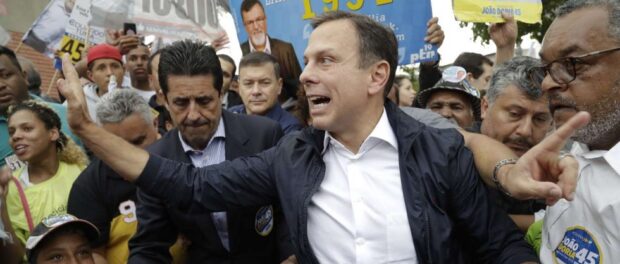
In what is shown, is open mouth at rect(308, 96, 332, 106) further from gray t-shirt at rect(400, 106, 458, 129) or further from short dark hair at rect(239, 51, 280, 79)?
short dark hair at rect(239, 51, 280, 79)

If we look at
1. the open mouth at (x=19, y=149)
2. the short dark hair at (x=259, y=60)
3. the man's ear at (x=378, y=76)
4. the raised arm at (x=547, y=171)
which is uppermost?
the man's ear at (x=378, y=76)

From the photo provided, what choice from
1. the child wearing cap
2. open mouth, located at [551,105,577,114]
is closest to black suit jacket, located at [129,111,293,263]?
the child wearing cap

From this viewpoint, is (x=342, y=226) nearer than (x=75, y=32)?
Yes

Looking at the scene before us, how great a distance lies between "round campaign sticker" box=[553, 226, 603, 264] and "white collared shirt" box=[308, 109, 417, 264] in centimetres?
51

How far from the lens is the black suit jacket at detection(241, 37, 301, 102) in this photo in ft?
18.1

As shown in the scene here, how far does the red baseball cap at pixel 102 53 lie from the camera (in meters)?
6.43

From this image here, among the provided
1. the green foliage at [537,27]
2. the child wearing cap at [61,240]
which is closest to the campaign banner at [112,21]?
the child wearing cap at [61,240]

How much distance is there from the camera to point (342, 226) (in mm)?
2451

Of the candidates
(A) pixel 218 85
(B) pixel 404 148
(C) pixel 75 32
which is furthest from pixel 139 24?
(B) pixel 404 148

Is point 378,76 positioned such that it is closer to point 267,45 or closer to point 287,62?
point 287,62

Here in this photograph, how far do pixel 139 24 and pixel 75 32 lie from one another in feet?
2.90

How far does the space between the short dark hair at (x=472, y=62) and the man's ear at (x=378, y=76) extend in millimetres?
3787

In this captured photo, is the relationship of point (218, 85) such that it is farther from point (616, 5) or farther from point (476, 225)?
point (616, 5)

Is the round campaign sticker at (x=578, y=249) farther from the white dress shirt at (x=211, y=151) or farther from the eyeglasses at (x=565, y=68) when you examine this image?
the white dress shirt at (x=211, y=151)
